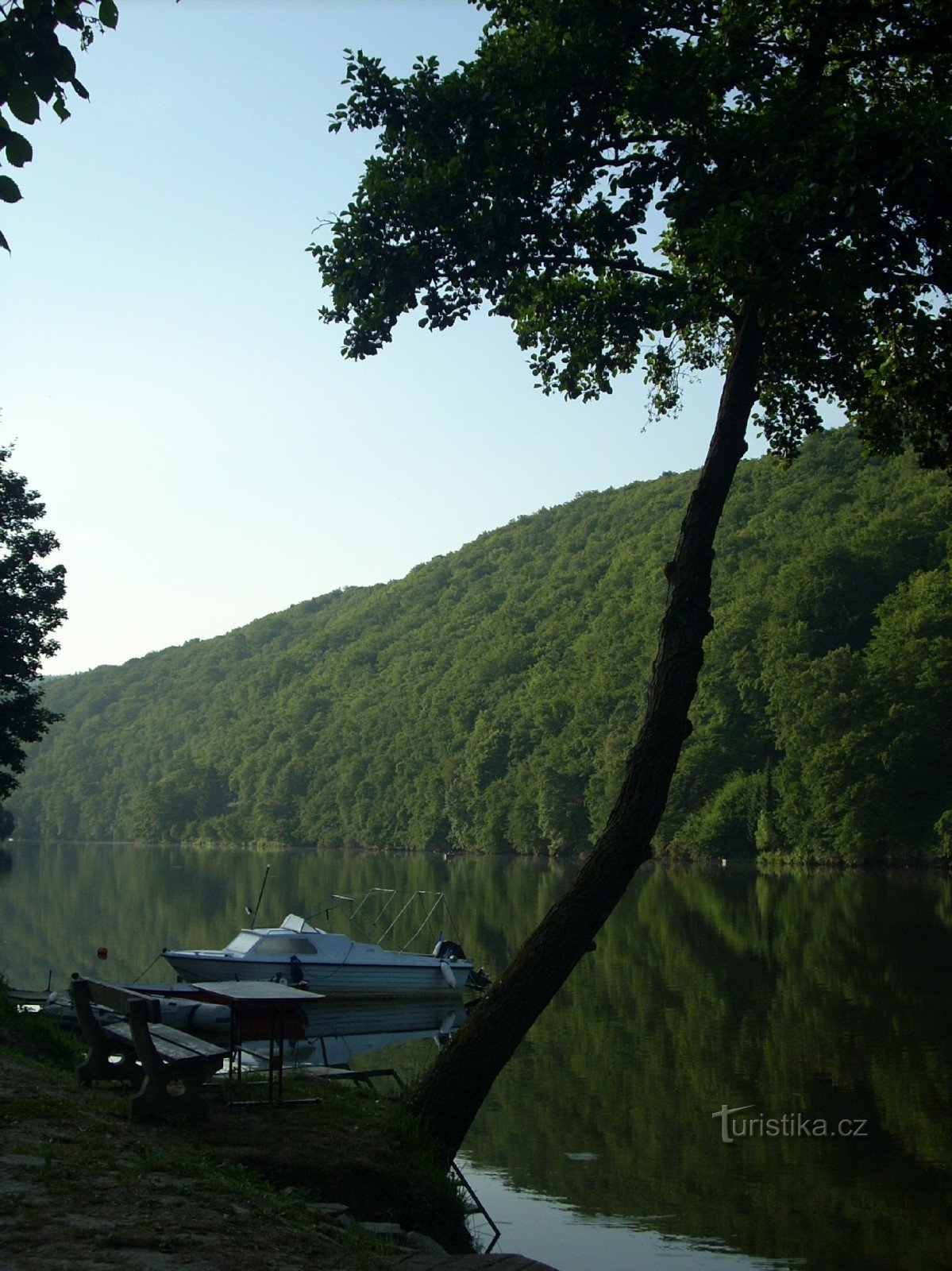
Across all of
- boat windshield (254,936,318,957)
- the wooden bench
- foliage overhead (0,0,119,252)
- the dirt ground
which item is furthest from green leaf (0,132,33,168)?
boat windshield (254,936,318,957)

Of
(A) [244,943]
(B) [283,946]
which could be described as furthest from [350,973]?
(A) [244,943]

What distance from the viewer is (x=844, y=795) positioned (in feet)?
207

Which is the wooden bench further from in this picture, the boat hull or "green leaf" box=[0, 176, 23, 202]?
the boat hull

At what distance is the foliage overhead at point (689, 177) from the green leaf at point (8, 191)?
5372 millimetres

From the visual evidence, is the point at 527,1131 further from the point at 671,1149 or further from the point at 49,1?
the point at 49,1

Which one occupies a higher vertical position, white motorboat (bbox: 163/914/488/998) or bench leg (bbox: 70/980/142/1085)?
bench leg (bbox: 70/980/142/1085)

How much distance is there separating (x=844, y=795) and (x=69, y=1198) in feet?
202

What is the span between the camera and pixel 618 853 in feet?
29.6

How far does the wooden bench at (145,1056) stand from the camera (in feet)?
26.7

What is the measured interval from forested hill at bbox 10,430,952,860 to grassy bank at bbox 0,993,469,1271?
19870 mm

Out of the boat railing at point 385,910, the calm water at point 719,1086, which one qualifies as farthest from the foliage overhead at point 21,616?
the boat railing at point 385,910

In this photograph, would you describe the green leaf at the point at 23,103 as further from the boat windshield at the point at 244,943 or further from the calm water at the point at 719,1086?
the boat windshield at the point at 244,943

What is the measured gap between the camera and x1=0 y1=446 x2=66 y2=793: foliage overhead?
26.8 meters

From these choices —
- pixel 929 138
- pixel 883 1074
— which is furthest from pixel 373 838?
pixel 929 138
